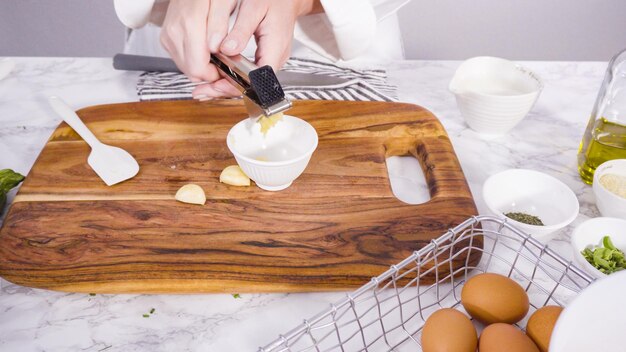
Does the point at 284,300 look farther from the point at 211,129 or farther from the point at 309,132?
the point at 211,129

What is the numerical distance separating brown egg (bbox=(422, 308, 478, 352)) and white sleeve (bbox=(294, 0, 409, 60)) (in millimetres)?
810

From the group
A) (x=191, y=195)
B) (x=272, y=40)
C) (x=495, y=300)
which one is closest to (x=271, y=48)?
(x=272, y=40)

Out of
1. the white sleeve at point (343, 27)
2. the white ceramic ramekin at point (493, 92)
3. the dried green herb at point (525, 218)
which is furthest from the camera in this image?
the white sleeve at point (343, 27)

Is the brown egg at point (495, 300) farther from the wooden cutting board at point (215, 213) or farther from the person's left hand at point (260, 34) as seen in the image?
the person's left hand at point (260, 34)

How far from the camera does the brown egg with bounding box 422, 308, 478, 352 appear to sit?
61cm

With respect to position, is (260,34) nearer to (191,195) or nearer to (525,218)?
(191,195)

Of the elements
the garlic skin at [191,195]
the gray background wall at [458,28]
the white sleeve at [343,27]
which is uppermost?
the white sleeve at [343,27]

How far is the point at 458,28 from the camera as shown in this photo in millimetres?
2768

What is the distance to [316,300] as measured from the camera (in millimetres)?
789

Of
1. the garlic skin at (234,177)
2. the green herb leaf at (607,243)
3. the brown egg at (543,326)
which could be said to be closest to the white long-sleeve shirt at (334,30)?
the garlic skin at (234,177)

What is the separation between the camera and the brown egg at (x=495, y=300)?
66 cm

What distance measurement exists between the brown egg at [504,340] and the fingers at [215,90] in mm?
757

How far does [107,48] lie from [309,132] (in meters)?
2.30

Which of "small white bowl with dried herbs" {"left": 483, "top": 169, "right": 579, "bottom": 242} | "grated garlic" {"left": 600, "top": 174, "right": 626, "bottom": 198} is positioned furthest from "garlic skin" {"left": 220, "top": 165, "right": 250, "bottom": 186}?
"grated garlic" {"left": 600, "top": 174, "right": 626, "bottom": 198}
